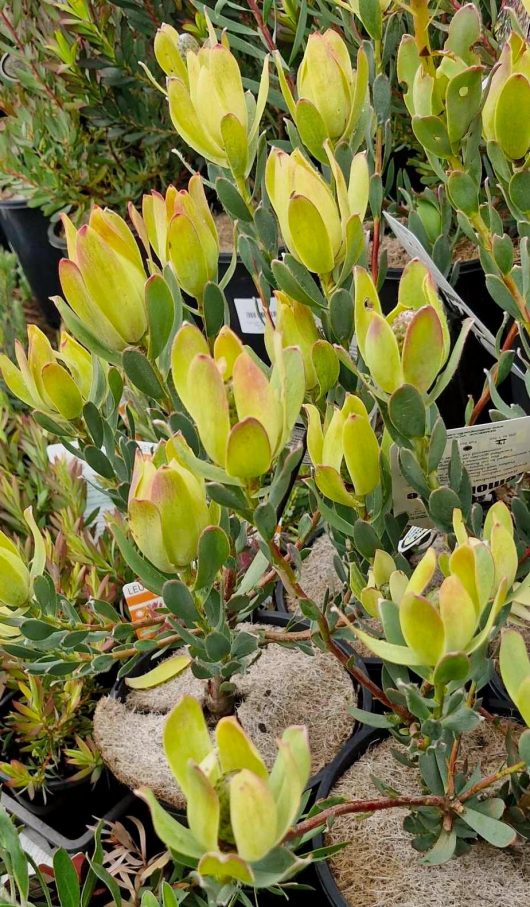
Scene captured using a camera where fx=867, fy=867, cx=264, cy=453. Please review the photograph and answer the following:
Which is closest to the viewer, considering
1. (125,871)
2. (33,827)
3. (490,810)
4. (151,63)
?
(490,810)

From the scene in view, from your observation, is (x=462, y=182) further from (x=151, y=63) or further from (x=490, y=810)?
(x=151, y=63)

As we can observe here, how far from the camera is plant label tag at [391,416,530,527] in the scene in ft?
2.14

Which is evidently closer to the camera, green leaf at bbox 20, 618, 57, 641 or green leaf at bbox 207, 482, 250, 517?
green leaf at bbox 207, 482, 250, 517

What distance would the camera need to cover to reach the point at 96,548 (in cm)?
120

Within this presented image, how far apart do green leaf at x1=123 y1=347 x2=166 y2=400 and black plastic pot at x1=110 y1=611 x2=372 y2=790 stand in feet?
1.16

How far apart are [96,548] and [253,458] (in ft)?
2.47

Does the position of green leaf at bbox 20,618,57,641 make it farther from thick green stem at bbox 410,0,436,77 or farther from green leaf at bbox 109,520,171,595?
thick green stem at bbox 410,0,436,77

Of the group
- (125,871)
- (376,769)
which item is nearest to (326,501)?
(376,769)

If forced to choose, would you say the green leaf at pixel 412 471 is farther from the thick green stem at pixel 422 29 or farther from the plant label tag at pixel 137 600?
the plant label tag at pixel 137 600

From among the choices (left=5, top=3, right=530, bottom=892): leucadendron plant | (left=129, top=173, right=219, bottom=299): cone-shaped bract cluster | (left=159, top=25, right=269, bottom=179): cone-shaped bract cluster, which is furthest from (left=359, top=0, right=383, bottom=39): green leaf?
(left=129, top=173, right=219, bottom=299): cone-shaped bract cluster

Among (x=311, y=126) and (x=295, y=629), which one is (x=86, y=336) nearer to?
(x=311, y=126)

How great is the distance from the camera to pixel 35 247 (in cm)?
203

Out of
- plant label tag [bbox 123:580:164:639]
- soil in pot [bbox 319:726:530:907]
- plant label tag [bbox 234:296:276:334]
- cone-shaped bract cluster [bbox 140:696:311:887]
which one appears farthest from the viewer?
plant label tag [bbox 234:296:276:334]

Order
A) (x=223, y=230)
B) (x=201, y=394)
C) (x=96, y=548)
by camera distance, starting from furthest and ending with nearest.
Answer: (x=223, y=230) → (x=96, y=548) → (x=201, y=394)
